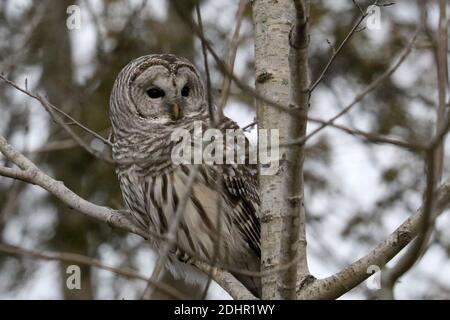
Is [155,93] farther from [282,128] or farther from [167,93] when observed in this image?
[282,128]

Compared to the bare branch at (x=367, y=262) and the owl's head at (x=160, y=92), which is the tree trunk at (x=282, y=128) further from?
the owl's head at (x=160, y=92)

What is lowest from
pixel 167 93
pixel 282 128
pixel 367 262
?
pixel 367 262

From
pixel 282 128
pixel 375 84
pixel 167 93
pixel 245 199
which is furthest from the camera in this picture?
pixel 167 93

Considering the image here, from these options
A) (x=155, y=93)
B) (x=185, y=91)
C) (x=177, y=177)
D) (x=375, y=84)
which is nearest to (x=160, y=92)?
(x=155, y=93)

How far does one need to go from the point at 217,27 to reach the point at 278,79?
13.7 ft

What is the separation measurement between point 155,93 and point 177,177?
0.93m

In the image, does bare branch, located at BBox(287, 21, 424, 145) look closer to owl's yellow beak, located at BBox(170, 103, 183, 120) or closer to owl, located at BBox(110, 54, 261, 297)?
owl, located at BBox(110, 54, 261, 297)

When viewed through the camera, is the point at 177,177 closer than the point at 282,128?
No

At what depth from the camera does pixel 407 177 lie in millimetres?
8945

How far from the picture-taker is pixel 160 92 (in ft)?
21.4

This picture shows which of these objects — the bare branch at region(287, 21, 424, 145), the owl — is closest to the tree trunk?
the bare branch at region(287, 21, 424, 145)

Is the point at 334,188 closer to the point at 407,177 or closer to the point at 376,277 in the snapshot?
the point at 407,177

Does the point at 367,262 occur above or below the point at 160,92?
below

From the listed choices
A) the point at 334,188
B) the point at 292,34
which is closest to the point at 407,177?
the point at 334,188
